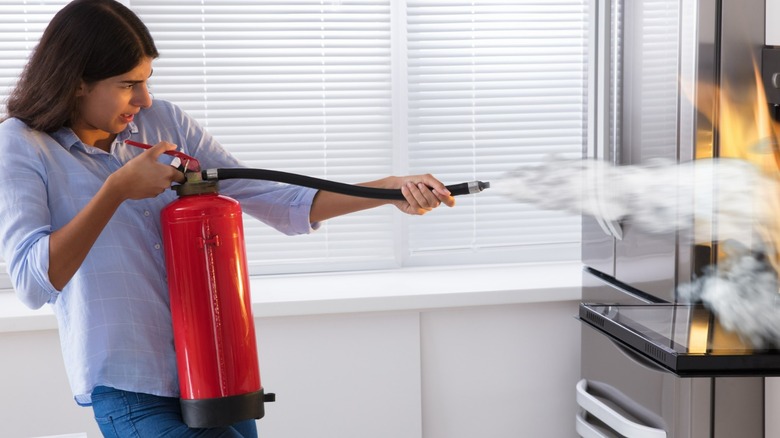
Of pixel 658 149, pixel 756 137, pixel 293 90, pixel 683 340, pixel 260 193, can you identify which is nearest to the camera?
pixel 683 340

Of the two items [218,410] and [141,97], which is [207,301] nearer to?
[218,410]

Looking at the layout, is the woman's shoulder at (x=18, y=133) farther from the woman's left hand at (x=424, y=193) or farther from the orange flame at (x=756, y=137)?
the orange flame at (x=756, y=137)

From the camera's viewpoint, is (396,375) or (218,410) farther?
A: (396,375)

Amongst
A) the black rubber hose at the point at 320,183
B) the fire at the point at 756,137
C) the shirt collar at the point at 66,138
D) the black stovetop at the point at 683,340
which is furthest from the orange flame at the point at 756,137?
the shirt collar at the point at 66,138

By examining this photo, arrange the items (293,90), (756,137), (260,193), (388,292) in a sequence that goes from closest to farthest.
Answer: (260,193)
(756,137)
(388,292)
(293,90)

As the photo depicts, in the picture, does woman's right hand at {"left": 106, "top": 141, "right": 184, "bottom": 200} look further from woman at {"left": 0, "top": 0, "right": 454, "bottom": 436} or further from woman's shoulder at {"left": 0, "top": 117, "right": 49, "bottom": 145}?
woman's shoulder at {"left": 0, "top": 117, "right": 49, "bottom": 145}

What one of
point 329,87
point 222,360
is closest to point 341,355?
point 329,87

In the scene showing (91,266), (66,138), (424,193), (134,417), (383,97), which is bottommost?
(134,417)

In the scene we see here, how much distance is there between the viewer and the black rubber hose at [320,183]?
5.04ft

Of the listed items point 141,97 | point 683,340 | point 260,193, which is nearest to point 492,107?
point 260,193

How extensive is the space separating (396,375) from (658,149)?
0.98m

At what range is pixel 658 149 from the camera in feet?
6.81

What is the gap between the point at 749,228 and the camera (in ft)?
6.43

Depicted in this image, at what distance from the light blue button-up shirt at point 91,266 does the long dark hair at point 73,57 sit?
1.7 inches
